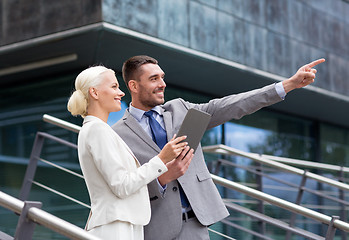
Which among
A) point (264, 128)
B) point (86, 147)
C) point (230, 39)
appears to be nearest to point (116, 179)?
point (86, 147)

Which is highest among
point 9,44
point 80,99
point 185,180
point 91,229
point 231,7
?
point 231,7

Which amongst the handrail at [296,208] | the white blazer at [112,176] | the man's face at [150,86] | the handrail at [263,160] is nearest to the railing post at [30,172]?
the handrail at [296,208]

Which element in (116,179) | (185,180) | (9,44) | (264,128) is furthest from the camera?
(264,128)

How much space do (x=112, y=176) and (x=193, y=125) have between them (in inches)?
18.7

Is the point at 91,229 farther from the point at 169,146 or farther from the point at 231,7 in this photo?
the point at 231,7

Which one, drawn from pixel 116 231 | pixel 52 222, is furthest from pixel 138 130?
pixel 52 222

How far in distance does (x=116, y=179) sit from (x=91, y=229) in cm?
28

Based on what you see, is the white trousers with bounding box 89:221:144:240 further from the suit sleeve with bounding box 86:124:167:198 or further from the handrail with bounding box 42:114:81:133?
the handrail with bounding box 42:114:81:133

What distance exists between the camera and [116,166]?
266 centimetres

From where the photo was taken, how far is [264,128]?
48.3ft

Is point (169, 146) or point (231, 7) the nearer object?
point (169, 146)

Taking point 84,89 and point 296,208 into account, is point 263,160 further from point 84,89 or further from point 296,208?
point 84,89

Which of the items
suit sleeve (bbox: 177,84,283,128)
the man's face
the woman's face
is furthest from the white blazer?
suit sleeve (bbox: 177,84,283,128)

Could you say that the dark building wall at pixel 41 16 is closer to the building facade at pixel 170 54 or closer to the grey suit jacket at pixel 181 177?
the building facade at pixel 170 54
